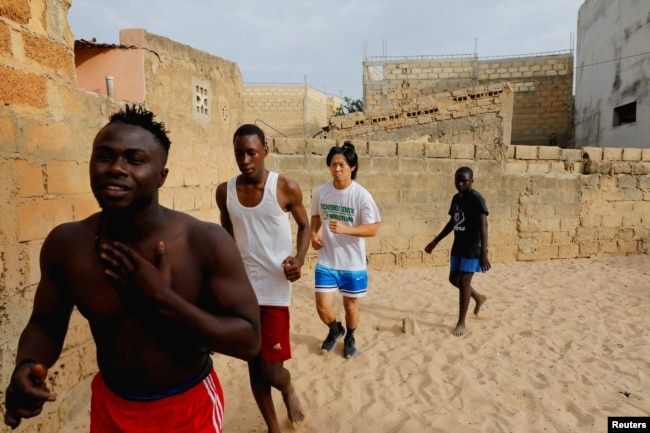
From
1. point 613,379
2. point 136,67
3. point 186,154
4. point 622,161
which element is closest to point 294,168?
point 186,154

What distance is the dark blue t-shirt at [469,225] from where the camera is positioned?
4.12 m

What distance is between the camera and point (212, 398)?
141 centimetres

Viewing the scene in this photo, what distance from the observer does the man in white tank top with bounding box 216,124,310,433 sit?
2.48 metres

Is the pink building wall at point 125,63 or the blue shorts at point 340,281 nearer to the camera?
the blue shorts at point 340,281

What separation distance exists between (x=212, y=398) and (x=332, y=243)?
2.28 m

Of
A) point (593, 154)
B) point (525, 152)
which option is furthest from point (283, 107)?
point (593, 154)

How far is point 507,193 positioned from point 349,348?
202 inches

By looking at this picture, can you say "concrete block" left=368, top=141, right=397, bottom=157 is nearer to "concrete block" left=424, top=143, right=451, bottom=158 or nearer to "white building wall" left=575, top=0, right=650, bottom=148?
"concrete block" left=424, top=143, right=451, bottom=158

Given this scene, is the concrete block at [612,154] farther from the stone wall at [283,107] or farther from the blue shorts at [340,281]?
the stone wall at [283,107]

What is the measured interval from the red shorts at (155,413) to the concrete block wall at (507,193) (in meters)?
5.43

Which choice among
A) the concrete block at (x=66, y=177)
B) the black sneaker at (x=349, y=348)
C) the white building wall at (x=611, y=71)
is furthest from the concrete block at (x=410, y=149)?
the white building wall at (x=611, y=71)

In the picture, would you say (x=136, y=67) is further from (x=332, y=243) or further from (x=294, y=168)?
(x=294, y=168)

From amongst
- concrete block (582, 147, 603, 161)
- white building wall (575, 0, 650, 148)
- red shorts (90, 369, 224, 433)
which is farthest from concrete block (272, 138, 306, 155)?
white building wall (575, 0, 650, 148)

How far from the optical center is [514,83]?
17.1m
